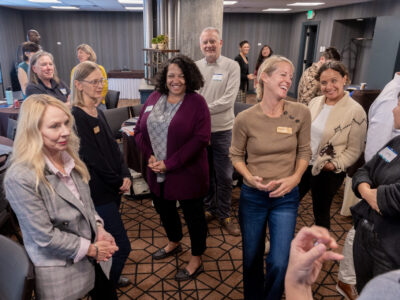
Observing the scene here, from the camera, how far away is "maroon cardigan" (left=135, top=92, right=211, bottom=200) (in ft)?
6.51

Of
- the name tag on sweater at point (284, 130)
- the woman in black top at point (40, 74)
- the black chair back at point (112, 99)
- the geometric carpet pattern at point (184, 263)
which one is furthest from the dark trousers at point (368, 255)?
the black chair back at point (112, 99)

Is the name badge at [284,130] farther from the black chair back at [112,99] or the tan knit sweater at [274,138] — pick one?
the black chair back at [112,99]

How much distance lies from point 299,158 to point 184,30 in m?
3.30

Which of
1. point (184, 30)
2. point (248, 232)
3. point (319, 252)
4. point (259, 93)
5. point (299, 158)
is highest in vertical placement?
point (184, 30)

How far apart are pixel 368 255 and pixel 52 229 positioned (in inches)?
54.2

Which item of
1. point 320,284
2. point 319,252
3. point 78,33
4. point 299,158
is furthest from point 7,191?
point 78,33

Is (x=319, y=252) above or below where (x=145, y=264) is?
above

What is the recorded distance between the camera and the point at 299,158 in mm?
1715

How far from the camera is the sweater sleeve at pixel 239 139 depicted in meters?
1.68

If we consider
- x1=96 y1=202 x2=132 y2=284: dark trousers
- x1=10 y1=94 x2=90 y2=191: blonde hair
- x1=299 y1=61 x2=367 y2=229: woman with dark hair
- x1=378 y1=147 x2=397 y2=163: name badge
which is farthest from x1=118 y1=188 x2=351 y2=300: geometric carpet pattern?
x1=10 y1=94 x2=90 y2=191: blonde hair

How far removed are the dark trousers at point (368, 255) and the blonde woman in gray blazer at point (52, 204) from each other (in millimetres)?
1172

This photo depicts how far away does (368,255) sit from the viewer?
1.42 meters

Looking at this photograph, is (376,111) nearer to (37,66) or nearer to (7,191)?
(7,191)

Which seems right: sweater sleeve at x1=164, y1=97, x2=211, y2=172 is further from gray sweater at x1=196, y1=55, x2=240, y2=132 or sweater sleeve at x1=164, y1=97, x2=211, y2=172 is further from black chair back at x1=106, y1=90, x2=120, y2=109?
black chair back at x1=106, y1=90, x2=120, y2=109
